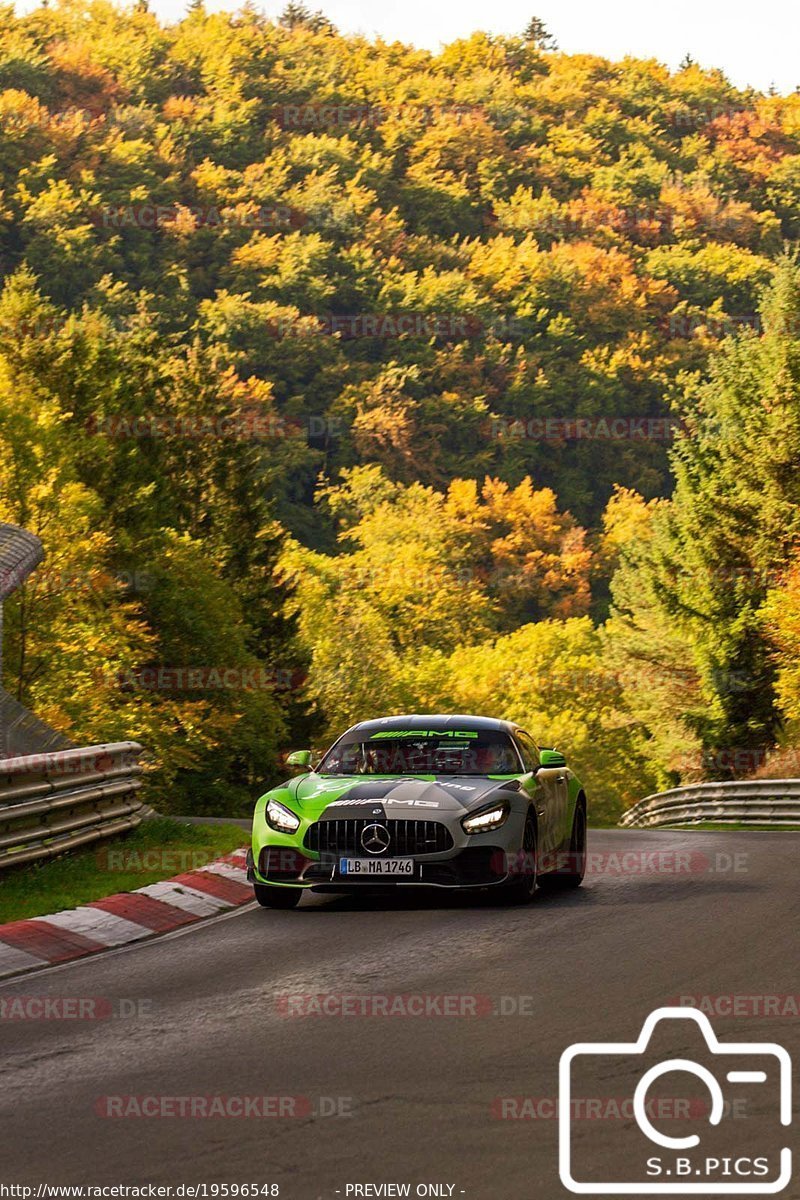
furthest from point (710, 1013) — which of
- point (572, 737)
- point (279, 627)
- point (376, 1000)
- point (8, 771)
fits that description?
point (572, 737)

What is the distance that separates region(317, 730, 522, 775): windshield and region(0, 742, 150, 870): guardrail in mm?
2129

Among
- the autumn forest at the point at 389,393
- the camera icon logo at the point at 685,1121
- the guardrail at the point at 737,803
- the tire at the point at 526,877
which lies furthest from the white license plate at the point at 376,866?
the autumn forest at the point at 389,393

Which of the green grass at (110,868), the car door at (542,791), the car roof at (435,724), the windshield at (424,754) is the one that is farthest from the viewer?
the car roof at (435,724)

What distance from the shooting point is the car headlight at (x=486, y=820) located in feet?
42.7

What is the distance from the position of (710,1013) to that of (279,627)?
55.5 m

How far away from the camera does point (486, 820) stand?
42.8 feet

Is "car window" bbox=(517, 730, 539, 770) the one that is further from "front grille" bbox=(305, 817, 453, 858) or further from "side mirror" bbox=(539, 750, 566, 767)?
"front grille" bbox=(305, 817, 453, 858)

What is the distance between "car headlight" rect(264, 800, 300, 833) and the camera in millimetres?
13219

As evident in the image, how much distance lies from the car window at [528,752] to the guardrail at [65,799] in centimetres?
355

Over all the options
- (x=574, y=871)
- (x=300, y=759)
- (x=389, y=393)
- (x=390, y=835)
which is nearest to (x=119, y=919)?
(x=390, y=835)

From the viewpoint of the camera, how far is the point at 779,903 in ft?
43.6

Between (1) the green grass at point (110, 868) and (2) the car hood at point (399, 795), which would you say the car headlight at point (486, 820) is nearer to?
(2) the car hood at point (399, 795)

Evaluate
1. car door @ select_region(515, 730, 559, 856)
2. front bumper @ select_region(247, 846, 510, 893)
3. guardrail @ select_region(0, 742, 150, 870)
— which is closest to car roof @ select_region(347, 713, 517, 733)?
car door @ select_region(515, 730, 559, 856)

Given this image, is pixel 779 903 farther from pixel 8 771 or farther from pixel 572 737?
pixel 572 737
